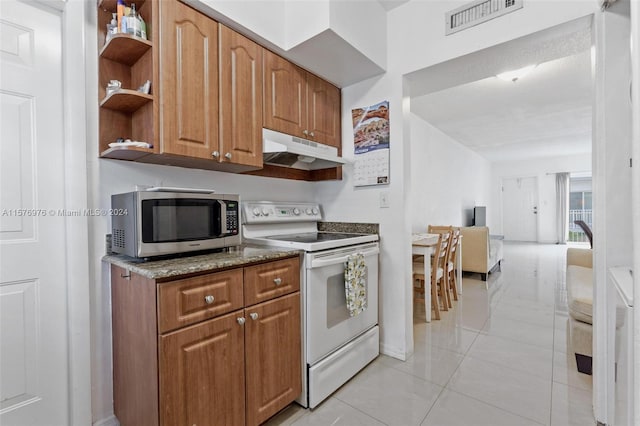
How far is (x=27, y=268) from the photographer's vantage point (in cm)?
135

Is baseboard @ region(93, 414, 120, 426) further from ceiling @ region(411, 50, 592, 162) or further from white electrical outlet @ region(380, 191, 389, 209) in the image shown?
ceiling @ region(411, 50, 592, 162)

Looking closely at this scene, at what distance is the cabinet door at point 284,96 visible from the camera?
1.93m

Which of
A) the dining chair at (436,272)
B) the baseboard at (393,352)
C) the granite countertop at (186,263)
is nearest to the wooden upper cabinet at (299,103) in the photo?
the granite countertop at (186,263)

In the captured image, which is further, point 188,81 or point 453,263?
point 453,263

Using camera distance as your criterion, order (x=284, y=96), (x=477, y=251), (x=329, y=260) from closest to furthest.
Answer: (x=329, y=260)
(x=284, y=96)
(x=477, y=251)

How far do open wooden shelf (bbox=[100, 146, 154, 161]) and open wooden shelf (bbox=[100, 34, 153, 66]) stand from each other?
50cm

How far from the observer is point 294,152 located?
191 centimetres

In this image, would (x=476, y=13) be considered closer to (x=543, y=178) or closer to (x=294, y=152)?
(x=294, y=152)

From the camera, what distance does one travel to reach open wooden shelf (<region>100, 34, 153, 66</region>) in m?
1.36

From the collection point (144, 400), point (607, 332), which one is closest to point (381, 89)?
point (607, 332)

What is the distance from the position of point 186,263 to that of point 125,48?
113 centimetres

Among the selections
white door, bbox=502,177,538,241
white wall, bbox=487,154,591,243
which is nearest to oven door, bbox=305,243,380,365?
white wall, bbox=487,154,591,243

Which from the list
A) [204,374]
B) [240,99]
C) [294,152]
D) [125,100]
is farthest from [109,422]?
[240,99]

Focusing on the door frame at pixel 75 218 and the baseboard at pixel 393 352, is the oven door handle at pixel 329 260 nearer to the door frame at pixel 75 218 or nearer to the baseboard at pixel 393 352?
the baseboard at pixel 393 352
